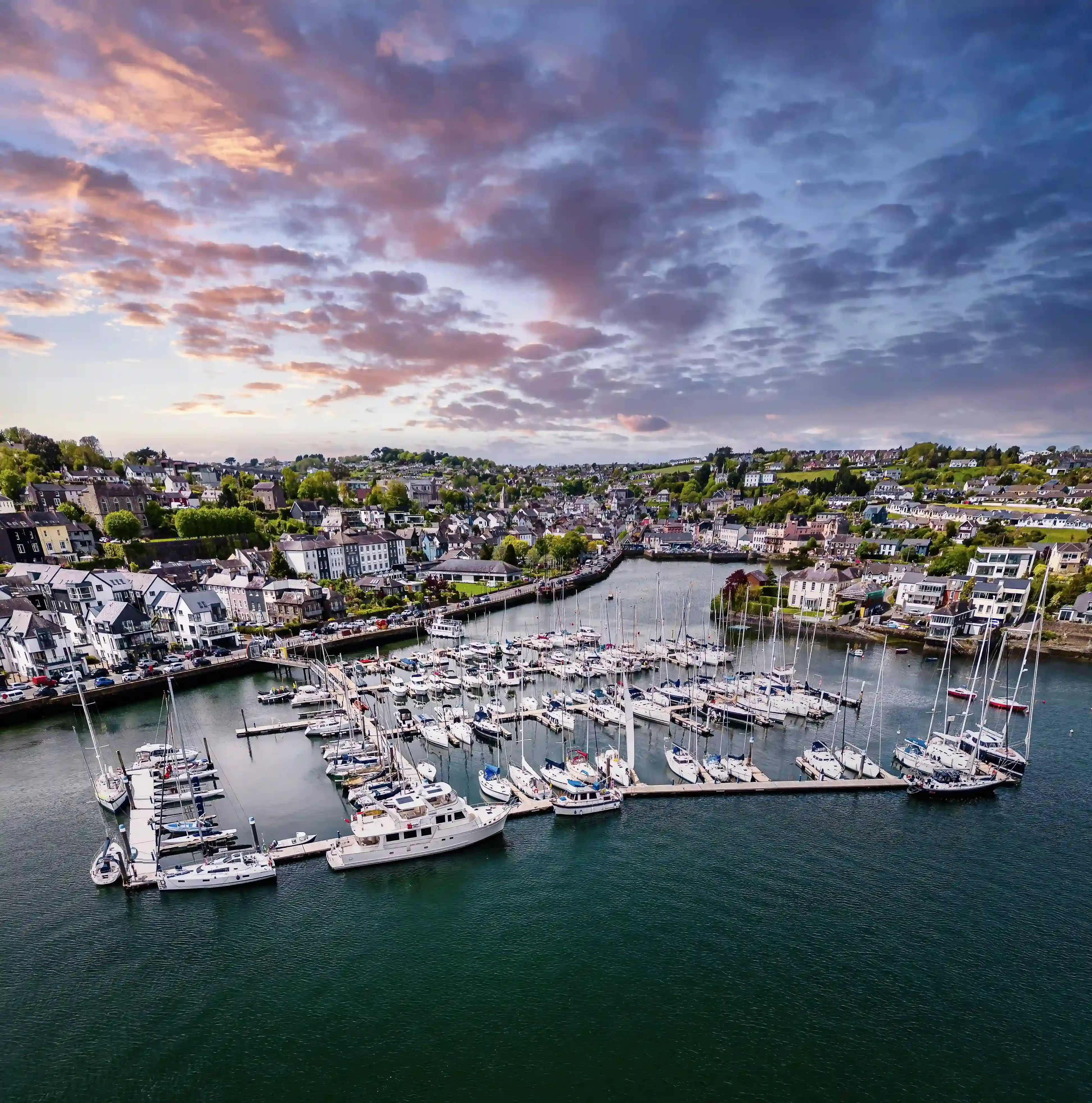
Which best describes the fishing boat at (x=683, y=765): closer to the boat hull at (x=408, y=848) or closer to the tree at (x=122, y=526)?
the boat hull at (x=408, y=848)

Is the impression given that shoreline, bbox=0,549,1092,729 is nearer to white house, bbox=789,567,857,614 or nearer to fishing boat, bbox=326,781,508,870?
white house, bbox=789,567,857,614

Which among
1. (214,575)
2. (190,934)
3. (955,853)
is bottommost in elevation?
(190,934)

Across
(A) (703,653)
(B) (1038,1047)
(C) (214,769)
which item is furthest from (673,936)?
(A) (703,653)

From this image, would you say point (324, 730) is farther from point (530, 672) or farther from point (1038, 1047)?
point (1038, 1047)

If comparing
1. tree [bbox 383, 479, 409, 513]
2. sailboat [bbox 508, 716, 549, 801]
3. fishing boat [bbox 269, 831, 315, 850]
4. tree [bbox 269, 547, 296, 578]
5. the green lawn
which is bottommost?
fishing boat [bbox 269, 831, 315, 850]

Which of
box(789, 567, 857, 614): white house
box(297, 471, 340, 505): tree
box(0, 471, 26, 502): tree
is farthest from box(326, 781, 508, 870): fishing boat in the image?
box(297, 471, 340, 505): tree
